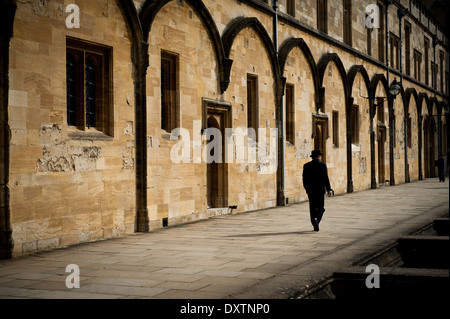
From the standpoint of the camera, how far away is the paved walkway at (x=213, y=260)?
576cm

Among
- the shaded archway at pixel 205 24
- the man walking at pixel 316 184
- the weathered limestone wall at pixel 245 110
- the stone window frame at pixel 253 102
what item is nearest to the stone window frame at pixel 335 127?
the weathered limestone wall at pixel 245 110

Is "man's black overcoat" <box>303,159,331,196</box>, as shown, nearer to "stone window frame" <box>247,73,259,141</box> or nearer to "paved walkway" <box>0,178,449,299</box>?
"paved walkway" <box>0,178,449,299</box>

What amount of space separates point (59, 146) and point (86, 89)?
1439 millimetres

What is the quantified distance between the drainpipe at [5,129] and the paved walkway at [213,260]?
37 centimetres

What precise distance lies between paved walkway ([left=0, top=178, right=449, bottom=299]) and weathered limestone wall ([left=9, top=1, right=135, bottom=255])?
43cm

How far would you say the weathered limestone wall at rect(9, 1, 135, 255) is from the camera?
8281mm

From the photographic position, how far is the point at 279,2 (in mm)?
16797

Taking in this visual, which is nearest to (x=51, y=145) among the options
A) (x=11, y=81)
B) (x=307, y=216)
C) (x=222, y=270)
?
(x=11, y=81)

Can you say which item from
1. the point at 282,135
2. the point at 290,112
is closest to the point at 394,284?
the point at 282,135

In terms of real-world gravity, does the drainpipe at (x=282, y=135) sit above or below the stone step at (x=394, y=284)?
above

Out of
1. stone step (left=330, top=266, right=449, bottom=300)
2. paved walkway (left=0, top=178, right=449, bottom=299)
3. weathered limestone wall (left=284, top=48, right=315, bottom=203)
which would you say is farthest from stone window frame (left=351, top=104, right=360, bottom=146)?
stone step (left=330, top=266, right=449, bottom=300)

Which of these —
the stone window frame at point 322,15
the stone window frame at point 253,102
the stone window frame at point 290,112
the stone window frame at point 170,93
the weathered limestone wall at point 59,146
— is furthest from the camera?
the stone window frame at point 322,15

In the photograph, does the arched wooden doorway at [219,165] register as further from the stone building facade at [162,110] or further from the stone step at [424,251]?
the stone step at [424,251]

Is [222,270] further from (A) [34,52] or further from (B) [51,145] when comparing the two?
(A) [34,52]
